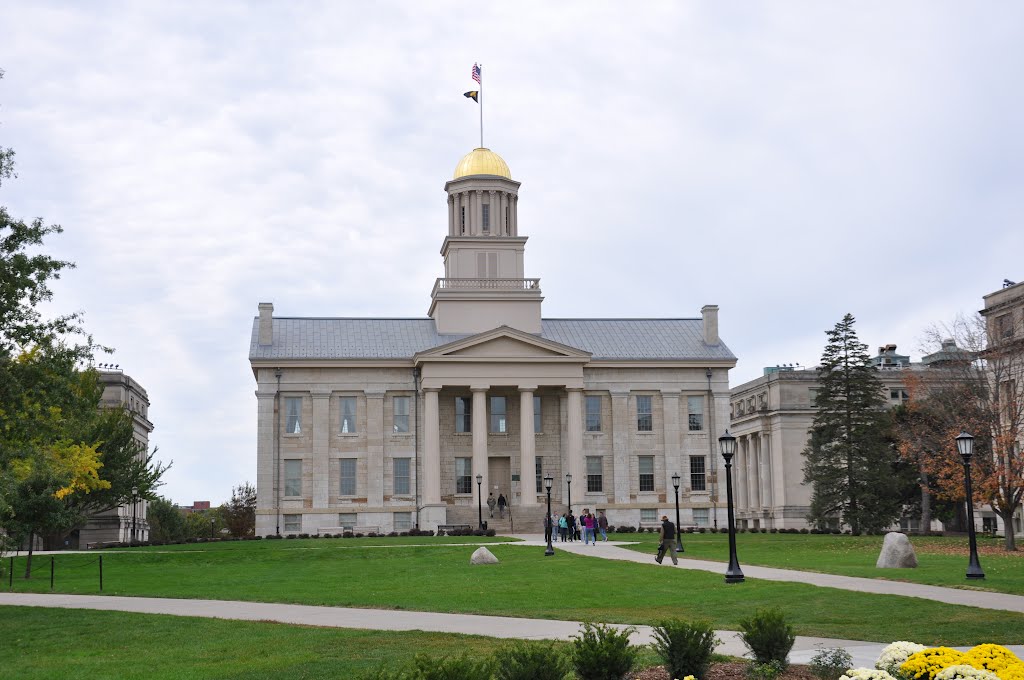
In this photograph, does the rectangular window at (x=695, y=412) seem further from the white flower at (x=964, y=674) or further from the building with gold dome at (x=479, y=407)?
the white flower at (x=964, y=674)

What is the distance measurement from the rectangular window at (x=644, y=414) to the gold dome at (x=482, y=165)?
18.9 m

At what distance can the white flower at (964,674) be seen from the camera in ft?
34.9

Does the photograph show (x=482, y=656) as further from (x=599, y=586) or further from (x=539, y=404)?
(x=539, y=404)

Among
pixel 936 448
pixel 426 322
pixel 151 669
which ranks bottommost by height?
pixel 151 669

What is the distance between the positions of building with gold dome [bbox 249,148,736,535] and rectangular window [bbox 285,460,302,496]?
0.22ft

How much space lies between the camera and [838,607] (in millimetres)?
23484

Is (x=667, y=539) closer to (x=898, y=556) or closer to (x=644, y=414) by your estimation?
(x=898, y=556)

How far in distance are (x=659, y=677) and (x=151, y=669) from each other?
775 cm

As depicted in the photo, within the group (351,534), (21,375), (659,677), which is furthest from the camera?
(351,534)

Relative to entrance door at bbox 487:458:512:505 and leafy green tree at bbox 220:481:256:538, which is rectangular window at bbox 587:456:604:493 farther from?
leafy green tree at bbox 220:481:256:538

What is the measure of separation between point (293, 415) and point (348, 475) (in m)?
5.48

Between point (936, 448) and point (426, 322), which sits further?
point (426, 322)

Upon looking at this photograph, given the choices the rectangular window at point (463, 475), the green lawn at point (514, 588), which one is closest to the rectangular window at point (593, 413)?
the rectangular window at point (463, 475)

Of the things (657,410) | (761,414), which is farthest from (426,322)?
(761,414)
